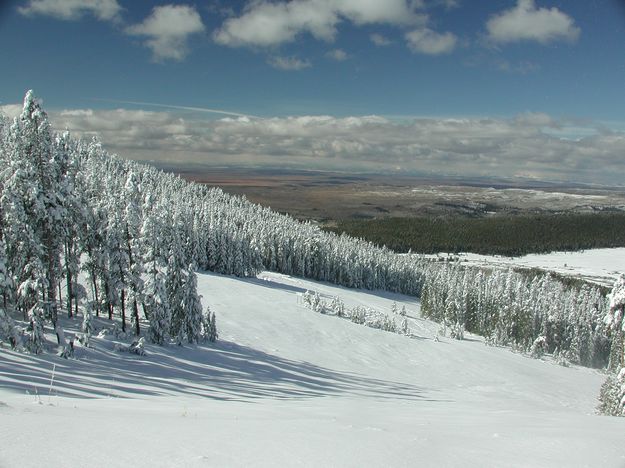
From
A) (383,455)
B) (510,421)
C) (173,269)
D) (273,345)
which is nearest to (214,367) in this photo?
(173,269)

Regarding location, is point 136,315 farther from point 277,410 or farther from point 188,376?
point 277,410

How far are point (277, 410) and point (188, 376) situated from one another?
11.5m

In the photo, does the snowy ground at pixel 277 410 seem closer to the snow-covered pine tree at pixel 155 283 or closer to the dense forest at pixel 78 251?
the snow-covered pine tree at pixel 155 283

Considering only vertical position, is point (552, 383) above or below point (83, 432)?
below

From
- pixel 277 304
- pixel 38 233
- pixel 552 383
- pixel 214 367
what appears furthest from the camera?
pixel 277 304

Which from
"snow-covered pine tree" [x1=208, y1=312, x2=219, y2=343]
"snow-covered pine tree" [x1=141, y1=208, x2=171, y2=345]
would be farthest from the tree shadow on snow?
"snow-covered pine tree" [x1=141, y1=208, x2=171, y2=345]

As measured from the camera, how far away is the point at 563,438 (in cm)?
870

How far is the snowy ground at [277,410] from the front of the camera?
22.8 feet

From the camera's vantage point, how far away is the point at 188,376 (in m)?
23.2

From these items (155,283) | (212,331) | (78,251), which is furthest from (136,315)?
(78,251)

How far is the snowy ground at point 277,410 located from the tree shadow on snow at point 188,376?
0.37 ft

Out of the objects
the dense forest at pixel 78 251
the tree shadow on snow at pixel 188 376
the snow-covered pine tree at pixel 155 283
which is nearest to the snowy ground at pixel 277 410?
the tree shadow on snow at pixel 188 376

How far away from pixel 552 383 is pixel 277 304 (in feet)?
104

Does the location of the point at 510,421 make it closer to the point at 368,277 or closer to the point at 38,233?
the point at 38,233
